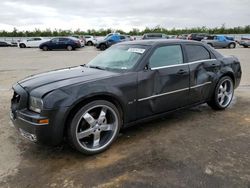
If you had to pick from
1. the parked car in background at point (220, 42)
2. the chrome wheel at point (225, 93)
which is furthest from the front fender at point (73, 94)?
the parked car in background at point (220, 42)

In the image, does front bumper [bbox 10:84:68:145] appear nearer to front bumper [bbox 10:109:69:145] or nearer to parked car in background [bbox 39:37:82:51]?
front bumper [bbox 10:109:69:145]

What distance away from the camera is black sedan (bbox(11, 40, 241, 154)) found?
3209mm

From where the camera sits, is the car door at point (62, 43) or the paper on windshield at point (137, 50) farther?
the car door at point (62, 43)

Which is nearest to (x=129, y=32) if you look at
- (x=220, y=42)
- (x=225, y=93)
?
(x=220, y=42)

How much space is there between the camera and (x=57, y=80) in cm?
358

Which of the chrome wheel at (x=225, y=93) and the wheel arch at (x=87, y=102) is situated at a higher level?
the wheel arch at (x=87, y=102)

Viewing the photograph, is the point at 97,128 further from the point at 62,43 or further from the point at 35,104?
the point at 62,43

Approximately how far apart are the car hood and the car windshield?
11.1 inches

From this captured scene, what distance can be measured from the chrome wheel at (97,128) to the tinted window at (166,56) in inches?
41.6

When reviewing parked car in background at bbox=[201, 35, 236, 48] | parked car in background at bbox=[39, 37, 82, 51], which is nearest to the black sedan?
parked car in background at bbox=[39, 37, 82, 51]

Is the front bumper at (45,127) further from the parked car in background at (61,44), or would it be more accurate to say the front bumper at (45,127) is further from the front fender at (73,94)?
the parked car in background at (61,44)

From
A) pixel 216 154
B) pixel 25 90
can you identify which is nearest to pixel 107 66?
pixel 25 90

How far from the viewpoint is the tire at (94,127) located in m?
3.31

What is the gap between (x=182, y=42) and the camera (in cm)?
472
